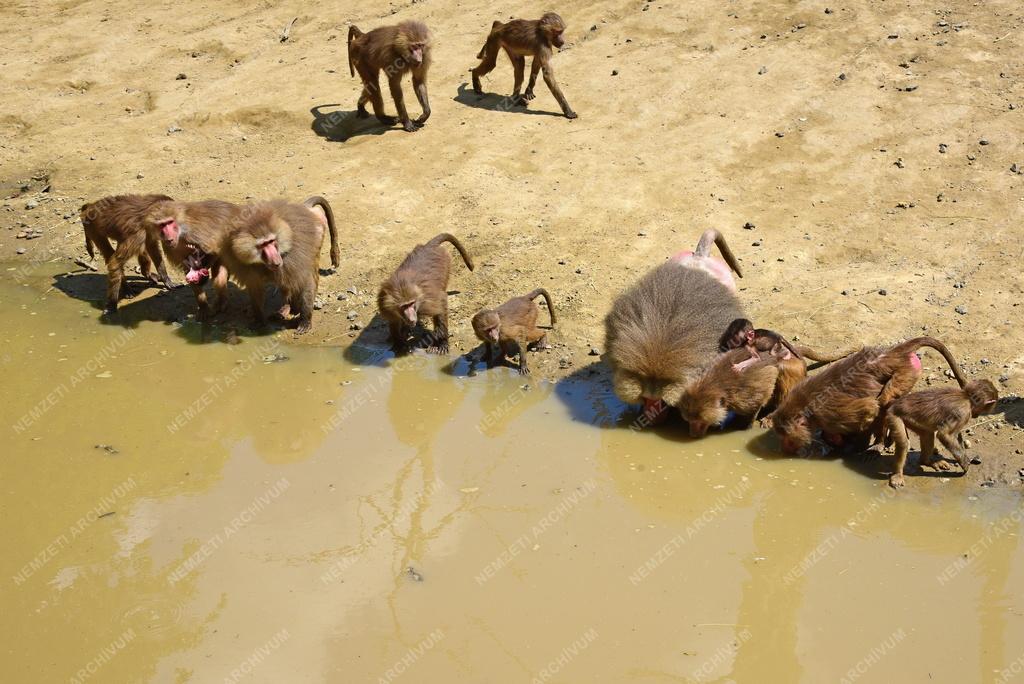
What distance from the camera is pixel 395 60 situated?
1162 cm

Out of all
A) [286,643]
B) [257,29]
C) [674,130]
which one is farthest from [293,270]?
[257,29]

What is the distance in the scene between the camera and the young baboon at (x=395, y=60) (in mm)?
11586

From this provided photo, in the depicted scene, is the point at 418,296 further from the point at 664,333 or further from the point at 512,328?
the point at 664,333

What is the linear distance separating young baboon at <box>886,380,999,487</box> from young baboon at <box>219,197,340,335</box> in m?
4.82

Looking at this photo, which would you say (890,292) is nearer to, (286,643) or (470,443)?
(470,443)

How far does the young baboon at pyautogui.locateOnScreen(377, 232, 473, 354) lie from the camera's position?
27.1 feet

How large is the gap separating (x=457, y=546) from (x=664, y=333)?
6.72ft

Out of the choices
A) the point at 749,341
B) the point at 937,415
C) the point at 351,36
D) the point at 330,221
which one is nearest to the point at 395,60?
the point at 351,36

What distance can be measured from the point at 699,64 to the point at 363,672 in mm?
8810

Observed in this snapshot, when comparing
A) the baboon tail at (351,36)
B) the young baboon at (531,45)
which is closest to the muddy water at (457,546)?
the young baboon at (531,45)

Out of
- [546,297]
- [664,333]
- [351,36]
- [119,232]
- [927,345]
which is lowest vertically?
[546,297]

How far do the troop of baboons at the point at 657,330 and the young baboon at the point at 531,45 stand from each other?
10.3 feet

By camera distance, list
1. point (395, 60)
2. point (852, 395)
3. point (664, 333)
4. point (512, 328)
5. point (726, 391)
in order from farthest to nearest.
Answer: point (395, 60) < point (512, 328) < point (664, 333) < point (726, 391) < point (852, 395)

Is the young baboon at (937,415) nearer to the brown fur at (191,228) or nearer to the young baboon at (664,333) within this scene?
the young baboon at (664,333)
